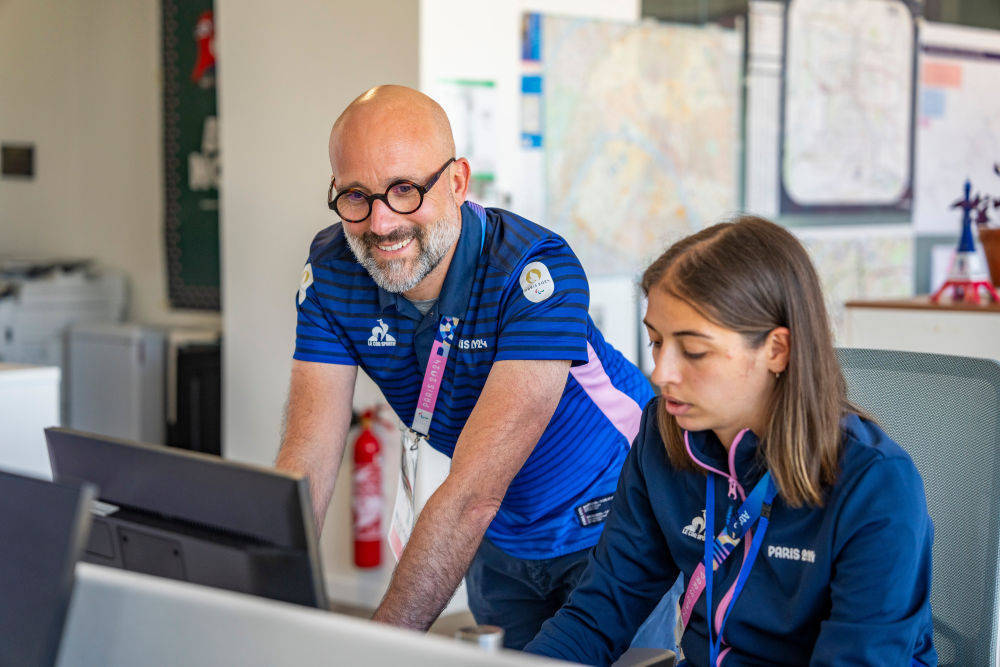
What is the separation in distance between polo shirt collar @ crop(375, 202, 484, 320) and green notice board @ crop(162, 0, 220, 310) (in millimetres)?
3457

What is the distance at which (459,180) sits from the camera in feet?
5.65

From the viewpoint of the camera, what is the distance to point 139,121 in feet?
17.6

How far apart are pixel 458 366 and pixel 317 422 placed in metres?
0.24

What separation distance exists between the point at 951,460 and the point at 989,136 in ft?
16.8

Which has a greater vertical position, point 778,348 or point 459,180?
point 459,180

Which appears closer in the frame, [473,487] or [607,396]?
[473,487]

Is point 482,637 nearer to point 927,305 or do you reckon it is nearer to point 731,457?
point 731,457

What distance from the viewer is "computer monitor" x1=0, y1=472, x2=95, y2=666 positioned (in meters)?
0.89

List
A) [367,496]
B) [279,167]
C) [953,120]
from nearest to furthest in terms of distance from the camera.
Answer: [367,496] < [279,167] < [953,120]

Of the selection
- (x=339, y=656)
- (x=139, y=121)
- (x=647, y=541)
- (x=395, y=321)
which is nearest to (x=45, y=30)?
(x=139, y=121)

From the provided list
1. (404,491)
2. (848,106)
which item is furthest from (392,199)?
(848,106)

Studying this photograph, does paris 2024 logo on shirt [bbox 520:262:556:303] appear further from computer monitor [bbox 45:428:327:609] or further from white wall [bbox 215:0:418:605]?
white wall [bbox 215:0:418:605]

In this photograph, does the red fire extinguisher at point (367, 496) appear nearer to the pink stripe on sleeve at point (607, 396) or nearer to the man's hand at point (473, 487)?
the pink stripe on sleeve at point (607, 396)

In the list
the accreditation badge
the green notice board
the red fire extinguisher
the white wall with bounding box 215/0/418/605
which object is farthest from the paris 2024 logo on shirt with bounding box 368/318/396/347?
the green notice board
